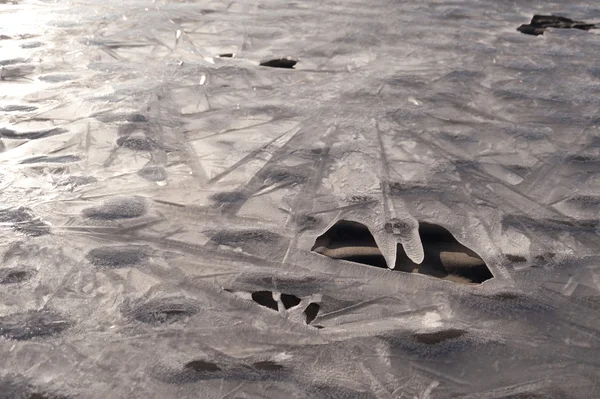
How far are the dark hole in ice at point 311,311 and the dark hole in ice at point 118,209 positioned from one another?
0.56 metres

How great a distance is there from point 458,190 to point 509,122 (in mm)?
572

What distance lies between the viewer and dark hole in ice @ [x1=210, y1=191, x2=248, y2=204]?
1688 millimetres

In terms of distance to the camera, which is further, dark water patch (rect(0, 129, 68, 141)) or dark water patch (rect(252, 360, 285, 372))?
dark water patch (rect(0, 129, 68, 141))

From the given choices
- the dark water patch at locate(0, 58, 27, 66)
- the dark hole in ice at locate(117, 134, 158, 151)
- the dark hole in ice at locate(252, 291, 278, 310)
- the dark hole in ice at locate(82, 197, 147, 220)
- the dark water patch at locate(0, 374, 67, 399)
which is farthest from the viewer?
the dark water patch at locate(0, 58, 27, 66)

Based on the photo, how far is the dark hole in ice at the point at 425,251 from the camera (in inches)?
58.3

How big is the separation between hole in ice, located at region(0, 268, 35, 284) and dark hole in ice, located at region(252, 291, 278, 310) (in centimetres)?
53

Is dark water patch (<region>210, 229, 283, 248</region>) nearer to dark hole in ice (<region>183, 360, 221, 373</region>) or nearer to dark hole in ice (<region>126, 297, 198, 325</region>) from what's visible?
dark hole in ice (<region>126, 297, 198, 325</region>)


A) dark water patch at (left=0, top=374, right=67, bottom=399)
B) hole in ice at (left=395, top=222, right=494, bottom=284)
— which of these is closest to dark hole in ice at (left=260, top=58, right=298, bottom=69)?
hole in ice at (left=395, top=222, right=494, bottom=284)

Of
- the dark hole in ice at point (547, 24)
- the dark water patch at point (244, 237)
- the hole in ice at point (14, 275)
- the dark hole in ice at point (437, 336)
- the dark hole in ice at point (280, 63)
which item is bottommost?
the dark hole in ice at point (437, 336)

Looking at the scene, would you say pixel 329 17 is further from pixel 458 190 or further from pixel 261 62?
pixel 458 190

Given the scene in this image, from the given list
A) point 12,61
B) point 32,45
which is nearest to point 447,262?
point 12,61

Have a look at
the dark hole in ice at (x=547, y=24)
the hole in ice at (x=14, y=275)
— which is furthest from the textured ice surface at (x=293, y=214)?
the dark hole in ice at (x=547, y=24)

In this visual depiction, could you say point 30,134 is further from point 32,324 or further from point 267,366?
point 267,366

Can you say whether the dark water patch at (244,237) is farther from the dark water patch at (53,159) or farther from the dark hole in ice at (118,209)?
the dark water patch at (53,159)
